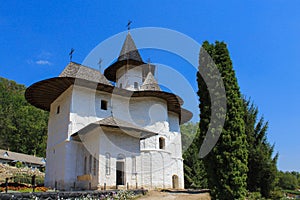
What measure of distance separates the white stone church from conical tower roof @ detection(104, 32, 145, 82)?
123mm

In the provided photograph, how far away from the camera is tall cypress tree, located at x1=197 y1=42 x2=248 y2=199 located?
10.1m

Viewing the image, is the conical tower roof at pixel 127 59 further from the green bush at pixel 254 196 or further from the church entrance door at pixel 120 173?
the green bush at pixel 254 196

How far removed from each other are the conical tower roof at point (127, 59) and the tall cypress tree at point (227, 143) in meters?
11.8

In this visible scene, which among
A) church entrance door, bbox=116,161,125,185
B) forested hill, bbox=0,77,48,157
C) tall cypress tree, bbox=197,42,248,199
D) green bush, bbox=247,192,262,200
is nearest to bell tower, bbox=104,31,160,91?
church entrance door, bbox=116,161,125,185

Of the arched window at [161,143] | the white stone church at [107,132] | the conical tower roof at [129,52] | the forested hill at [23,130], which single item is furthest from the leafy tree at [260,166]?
the forested hill at [23,130]

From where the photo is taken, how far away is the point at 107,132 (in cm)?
1523

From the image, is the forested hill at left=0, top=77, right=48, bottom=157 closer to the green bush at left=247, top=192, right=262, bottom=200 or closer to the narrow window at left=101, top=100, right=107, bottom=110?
the narrow window at left=101, top=100, right=107, bottom=110

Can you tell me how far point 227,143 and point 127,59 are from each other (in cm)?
1455

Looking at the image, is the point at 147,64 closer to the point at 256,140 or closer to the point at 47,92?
the point at 47,92

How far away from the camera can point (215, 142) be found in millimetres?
10781

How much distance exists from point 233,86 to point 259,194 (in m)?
4.92

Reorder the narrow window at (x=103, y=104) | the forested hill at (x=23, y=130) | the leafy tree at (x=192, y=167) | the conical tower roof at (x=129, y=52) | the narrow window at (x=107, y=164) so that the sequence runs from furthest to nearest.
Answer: the forested hill at (x=23, y=130), the leafy tree at (x=192, y=167), the conical tower roof at (x=129, y=52), the narrow window at (x=103, y=104), the narrow window at (x=107, y=164)

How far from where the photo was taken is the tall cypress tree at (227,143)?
10070mm

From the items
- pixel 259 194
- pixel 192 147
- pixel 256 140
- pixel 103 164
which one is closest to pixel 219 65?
pixel 256 140
